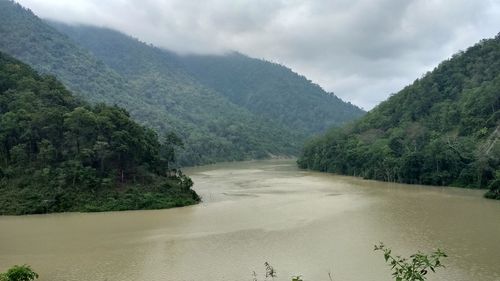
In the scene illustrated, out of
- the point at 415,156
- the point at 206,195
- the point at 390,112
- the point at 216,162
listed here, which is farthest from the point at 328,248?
the point at 216,162

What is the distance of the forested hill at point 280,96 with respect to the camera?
16588 centimetres

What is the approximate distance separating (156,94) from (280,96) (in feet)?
216

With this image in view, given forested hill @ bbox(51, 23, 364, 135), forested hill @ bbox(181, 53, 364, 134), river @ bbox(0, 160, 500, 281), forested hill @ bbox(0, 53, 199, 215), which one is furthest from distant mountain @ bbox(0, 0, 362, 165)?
river @ bbox(0, 160, 500, 281)

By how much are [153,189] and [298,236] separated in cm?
1478

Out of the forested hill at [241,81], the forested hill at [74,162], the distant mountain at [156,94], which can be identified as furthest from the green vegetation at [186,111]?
the forested hill at [74,162]

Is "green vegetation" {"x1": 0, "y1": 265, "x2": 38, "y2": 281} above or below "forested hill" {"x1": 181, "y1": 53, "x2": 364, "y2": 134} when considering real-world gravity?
below

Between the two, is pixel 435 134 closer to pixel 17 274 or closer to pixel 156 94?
pixel 17 274

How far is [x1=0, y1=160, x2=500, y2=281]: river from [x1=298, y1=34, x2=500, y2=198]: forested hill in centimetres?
985

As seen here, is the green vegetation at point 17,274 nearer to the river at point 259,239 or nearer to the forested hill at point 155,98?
the river at point 259,239

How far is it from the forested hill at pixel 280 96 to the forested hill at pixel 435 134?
87.7 m

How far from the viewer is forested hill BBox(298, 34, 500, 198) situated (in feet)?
147

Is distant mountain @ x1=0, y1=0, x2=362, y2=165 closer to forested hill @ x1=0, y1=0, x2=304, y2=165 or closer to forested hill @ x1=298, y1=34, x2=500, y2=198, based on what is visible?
forested hill @ x1=0, y1=0, x2=304, y2=165

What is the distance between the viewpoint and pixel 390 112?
2707 inches

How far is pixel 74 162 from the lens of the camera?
32.3 metres
